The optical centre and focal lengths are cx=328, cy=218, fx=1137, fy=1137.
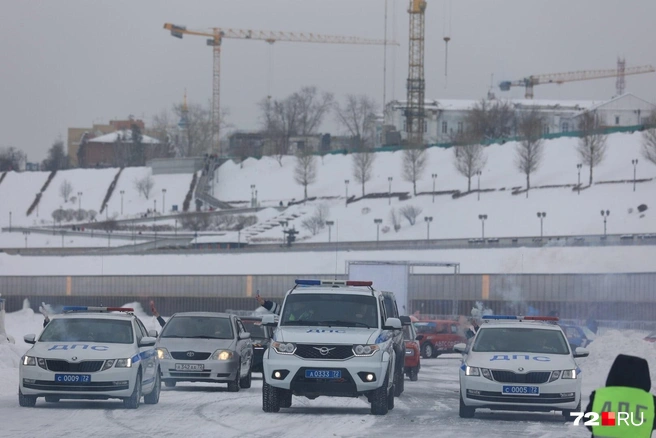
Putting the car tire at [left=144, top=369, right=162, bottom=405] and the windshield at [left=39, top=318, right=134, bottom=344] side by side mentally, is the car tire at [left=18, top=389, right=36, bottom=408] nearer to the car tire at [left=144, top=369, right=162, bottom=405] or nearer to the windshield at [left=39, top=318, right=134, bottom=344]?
the windshield at [left=39, top=318, right=134, bottom=344]

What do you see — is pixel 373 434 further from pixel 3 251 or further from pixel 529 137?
pixel 529 137

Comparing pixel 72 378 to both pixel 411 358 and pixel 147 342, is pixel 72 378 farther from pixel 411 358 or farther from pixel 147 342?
pixel 411 358

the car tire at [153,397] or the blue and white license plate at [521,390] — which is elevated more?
the blue and white license plate at [521,390]

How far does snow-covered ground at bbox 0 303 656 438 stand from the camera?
14906 millimetres

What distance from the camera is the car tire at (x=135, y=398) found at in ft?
58.0

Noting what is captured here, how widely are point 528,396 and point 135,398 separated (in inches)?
238

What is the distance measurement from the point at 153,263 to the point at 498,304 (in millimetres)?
29814

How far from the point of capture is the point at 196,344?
2181cm

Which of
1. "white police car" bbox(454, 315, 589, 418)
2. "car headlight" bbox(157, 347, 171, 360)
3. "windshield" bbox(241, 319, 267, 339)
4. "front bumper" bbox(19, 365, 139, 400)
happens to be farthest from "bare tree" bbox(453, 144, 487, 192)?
"front bumper" bbox(19, 365, 139, 400)

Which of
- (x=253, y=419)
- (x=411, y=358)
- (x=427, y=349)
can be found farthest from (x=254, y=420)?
(x=427, y=349)

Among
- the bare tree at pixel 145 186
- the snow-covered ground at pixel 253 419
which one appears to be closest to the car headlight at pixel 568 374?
the snow-covered ground at pixel 253 419

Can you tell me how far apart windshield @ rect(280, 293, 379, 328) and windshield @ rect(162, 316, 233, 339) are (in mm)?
4629

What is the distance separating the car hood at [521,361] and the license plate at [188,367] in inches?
236

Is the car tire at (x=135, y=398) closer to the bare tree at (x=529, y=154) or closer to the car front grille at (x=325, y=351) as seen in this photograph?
the car front grille at (x=325, y=351)
